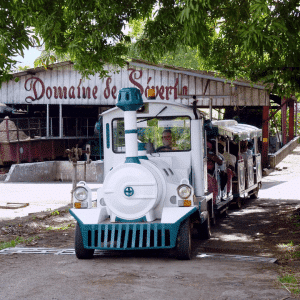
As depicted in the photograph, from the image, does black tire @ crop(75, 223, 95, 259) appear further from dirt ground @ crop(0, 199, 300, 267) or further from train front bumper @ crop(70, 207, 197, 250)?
dirt ground @ crop(0, 199, 300, 267)

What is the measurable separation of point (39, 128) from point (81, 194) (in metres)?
16.3

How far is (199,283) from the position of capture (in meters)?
6.04

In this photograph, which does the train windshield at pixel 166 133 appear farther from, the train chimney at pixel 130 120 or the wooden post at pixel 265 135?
the wooden post at pixel 265 135

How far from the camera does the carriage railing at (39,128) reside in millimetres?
21312

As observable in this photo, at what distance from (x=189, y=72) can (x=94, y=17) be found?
36.3ft

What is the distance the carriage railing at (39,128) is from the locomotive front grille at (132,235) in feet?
47.9

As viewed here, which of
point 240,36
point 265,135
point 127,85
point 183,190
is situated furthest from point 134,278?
point 265,135

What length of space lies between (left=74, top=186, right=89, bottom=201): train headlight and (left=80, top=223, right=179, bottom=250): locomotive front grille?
1.60 ft

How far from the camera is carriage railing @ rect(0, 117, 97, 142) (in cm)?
2131

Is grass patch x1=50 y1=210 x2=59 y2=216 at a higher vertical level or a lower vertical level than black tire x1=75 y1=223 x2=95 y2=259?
lower

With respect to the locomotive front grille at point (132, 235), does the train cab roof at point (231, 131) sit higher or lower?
higher

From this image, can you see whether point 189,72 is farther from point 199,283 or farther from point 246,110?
point 199,283

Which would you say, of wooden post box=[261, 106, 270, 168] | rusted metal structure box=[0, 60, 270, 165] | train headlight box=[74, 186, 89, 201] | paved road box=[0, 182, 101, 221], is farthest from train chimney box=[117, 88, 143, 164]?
wooden post box=[261, 106, 270, 168]

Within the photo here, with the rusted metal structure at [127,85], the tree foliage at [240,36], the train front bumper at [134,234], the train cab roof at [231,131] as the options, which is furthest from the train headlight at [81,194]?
the rusted metal structure at [127,85]
